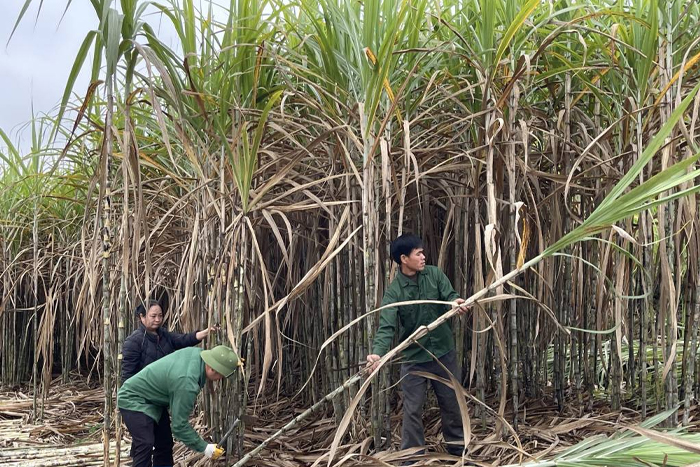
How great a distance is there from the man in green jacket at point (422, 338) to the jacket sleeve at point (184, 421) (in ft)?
2.57

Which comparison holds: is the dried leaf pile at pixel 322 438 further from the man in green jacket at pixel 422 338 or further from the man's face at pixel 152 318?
the man's face at pixel 152 318

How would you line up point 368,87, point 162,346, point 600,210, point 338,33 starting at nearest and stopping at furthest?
point 600,210
point 368,87
point 338,33
point 162,346

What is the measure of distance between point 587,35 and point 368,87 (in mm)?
1114

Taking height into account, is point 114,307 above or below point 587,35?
below

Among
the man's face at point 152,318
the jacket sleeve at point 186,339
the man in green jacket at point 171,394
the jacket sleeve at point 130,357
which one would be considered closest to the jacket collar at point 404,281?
the man in green jacket at point 171,394

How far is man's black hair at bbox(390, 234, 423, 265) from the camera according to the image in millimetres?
2629

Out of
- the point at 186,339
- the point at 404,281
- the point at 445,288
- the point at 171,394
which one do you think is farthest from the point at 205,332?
the point at 445,288

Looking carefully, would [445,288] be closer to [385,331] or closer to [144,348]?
[385,331]

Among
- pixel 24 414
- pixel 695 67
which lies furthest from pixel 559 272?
pixel 24 414

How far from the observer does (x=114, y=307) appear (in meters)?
4.51

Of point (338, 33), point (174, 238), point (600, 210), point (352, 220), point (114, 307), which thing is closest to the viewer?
point (600, 210)

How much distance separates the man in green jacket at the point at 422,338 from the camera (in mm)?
2649

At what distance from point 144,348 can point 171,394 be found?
0.81 meters

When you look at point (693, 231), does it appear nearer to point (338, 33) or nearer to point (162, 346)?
point (338, 33)
